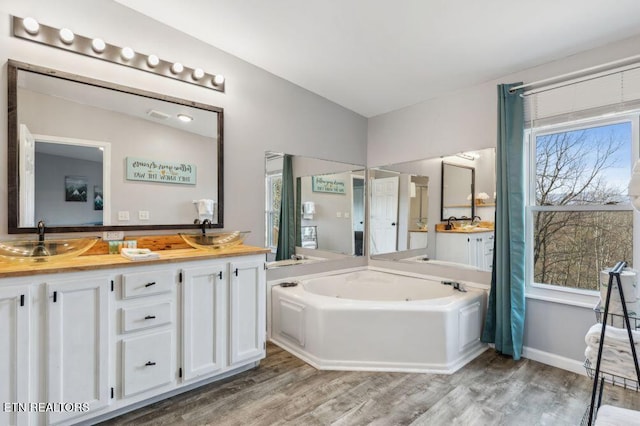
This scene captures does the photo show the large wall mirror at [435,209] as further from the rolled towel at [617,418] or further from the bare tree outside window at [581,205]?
the rolled towel at [617,418]

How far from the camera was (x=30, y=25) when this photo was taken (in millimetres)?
1981

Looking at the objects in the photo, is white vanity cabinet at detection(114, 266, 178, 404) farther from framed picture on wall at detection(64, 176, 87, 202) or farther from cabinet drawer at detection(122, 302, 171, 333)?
framed picture on wall at detection(64, 176, 87, 202)

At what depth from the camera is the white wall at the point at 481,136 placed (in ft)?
8.05

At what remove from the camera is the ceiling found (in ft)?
6.75

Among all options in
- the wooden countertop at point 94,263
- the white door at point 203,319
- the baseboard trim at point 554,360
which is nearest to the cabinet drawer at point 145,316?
the white door at point 203,319

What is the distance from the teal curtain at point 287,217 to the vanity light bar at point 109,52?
3.09 ft

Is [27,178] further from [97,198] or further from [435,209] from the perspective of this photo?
[435,209]

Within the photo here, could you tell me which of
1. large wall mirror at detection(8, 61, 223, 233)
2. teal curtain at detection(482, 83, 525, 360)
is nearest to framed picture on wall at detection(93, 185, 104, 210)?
large wall mirror at detection(8, 61, 223, 233)

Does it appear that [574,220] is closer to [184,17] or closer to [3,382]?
[184,17]

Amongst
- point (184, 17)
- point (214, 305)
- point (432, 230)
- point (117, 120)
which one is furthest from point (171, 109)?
point (432, 230)

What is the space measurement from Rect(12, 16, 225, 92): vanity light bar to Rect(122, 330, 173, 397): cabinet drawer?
6.19 feet

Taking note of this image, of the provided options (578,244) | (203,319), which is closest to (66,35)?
(203,319)

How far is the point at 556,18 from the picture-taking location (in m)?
2.05

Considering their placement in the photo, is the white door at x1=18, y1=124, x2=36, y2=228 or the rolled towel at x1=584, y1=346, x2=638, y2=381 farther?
the white door at x1=18, y1=124, x2=36, y2=228
